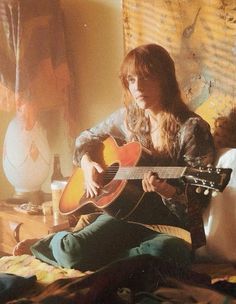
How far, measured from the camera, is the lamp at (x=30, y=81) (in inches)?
70.2

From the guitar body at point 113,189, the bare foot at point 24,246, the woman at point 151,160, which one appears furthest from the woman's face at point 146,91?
the bare foot at point 24,246

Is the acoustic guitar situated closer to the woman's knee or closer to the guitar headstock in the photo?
the guitar headstock

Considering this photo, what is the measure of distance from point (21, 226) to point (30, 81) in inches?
21.2

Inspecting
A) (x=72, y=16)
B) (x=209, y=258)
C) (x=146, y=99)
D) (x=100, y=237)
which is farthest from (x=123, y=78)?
(x=209, y=258)

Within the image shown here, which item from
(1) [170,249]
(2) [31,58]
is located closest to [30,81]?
(2) [31,58]

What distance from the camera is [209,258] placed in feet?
4.41

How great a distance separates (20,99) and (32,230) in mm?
494

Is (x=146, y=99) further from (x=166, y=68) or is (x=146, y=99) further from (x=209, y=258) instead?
(x=209, y=258)

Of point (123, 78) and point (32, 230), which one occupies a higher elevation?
point (123, 78)

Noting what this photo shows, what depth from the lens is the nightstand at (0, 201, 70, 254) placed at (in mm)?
1637

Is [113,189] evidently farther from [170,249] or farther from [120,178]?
[170,249]

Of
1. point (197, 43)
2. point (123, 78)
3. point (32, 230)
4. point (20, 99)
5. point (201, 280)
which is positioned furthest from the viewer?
point (20, 99)

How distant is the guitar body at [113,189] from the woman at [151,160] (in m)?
0.02

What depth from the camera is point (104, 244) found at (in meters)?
1.47
